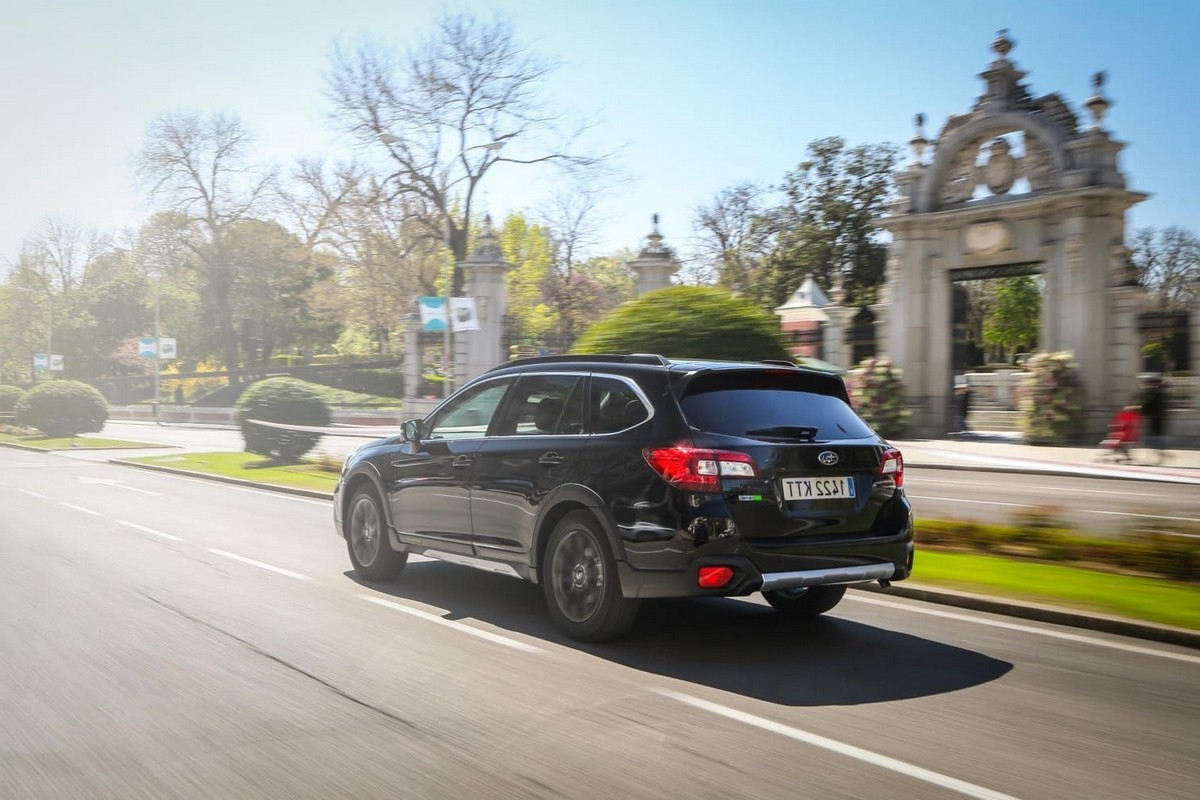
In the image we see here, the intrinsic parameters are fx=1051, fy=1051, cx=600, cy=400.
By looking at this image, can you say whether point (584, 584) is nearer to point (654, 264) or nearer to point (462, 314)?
point (462, 314)

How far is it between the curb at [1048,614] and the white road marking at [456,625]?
128 inches

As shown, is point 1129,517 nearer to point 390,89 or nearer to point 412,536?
point 412,536

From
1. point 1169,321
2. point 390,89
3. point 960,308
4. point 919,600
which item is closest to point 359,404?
point 390,89

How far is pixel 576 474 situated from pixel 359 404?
52.2 m

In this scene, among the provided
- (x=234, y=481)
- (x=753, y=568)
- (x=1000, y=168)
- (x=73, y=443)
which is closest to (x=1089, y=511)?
(x=753, y=568)

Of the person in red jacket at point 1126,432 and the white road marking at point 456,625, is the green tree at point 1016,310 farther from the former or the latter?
the white road marking at point 456,625

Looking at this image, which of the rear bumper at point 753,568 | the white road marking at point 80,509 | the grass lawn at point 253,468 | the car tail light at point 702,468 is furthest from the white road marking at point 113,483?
the car tail light at point 702,468

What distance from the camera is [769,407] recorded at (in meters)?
6.24

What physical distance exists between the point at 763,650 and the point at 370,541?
12.4 feet

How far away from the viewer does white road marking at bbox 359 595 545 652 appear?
20.8 feet

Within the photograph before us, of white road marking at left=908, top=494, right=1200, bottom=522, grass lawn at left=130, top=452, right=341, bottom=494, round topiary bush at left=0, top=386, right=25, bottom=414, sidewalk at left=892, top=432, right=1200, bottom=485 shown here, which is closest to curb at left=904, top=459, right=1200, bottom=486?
sidewalk at left=892, top=432, right=1200, bottom=485

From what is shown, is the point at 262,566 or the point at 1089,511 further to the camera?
the point at 1089,511

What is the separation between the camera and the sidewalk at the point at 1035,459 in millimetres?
20648

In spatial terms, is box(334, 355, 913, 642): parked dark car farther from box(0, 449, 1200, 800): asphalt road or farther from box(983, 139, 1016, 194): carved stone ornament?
box(983, 139, 1016, 194): carved stone ornament
